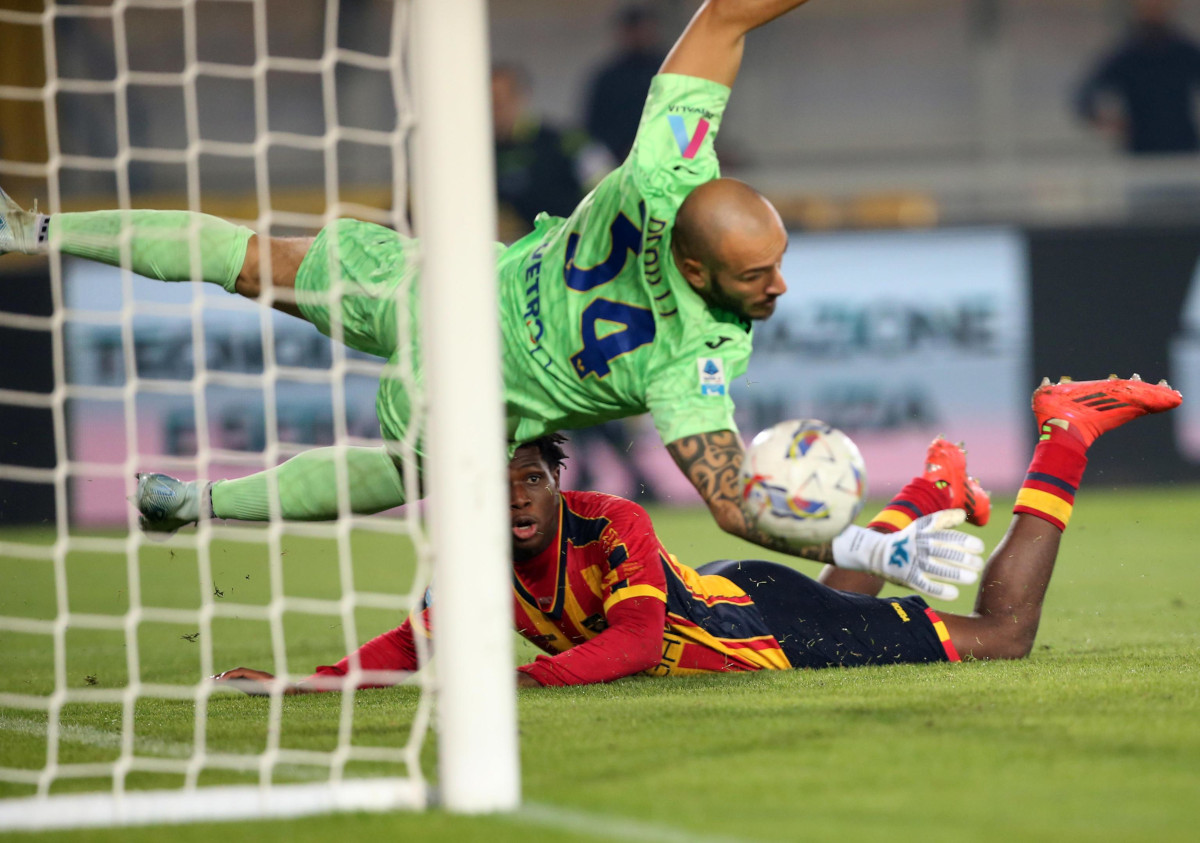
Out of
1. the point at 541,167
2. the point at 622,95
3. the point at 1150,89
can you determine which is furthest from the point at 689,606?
the point at 1150,89

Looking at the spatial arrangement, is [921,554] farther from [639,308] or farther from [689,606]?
[689,606]

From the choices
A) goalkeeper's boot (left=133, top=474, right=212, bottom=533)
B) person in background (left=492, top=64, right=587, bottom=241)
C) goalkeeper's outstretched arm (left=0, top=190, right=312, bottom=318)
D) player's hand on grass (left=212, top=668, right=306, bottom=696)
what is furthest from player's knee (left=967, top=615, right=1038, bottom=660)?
person in background (left=492, top=64, right=587, bottom=241)

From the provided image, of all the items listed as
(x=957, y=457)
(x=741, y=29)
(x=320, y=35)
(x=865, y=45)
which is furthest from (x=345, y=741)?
(x=865, y=45)

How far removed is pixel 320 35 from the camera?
14.5 meters

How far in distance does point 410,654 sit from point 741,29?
2.08 meters

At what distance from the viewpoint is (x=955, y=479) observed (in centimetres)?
506

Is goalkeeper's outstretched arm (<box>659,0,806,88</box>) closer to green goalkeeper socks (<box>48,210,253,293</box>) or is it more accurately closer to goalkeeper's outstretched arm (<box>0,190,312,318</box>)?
goalkeeper's outstretched arm (<box>0,190,312,318</box>)

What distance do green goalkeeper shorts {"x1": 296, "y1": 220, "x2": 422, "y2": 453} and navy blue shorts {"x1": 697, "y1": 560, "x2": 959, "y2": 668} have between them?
3.89 ft

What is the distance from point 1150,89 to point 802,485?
10.9m

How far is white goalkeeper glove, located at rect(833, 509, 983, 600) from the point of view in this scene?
3.09m

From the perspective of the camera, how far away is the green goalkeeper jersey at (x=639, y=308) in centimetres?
353

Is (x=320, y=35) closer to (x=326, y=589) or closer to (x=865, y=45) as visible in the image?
(x=865, y=45)

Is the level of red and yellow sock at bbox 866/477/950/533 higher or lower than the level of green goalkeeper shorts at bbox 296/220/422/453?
lower

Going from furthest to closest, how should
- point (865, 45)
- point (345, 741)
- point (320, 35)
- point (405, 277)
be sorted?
point (865, 45), point (320, 35), point (405, 277), point (345, 741)
